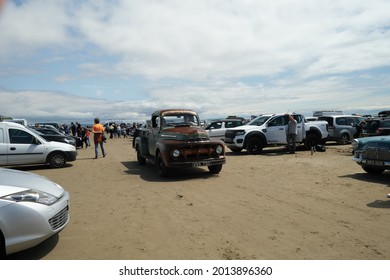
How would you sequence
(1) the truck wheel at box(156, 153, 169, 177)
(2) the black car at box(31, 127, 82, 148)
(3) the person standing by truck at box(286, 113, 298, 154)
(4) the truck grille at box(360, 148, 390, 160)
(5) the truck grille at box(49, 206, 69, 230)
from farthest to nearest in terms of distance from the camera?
(2) the black car at box(31, 127, 82, 148), (3) the person standing by truck at box(286, 113, 298, 154), (1) the truck wheel at box(156, 153, 169, 177), (4) the truck grille at box(360, 148, 390, 160), (5) the truck grille at box(49, 206, 69, 230)

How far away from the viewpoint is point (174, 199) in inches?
262

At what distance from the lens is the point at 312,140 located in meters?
15.9

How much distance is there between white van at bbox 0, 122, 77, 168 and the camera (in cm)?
1068

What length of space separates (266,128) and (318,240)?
35.8ft

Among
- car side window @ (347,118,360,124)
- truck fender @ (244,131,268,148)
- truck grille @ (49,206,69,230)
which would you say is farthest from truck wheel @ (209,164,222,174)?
car side window @ (347,118,360,124)

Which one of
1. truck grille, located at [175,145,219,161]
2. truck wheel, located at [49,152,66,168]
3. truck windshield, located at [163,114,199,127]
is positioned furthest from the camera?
truck wheel, located at [49,152,66,168]

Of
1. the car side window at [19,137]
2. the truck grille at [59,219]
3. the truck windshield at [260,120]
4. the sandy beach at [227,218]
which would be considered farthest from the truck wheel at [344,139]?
the truck grille at [59,219]

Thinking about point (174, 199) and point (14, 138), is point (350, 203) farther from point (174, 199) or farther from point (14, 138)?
point (14, 138)

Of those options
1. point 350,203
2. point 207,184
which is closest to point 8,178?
point 207,184

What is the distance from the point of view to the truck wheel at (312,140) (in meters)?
15.8

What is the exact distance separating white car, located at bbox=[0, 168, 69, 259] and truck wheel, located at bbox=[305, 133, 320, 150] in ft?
45.8

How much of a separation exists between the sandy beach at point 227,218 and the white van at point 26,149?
2536mm

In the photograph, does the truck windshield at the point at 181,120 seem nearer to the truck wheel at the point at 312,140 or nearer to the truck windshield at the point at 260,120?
the truck windshield at the point at 260,120

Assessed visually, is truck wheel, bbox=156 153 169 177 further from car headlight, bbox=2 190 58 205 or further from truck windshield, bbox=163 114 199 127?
car headlight, bbox=2 190 58 205
